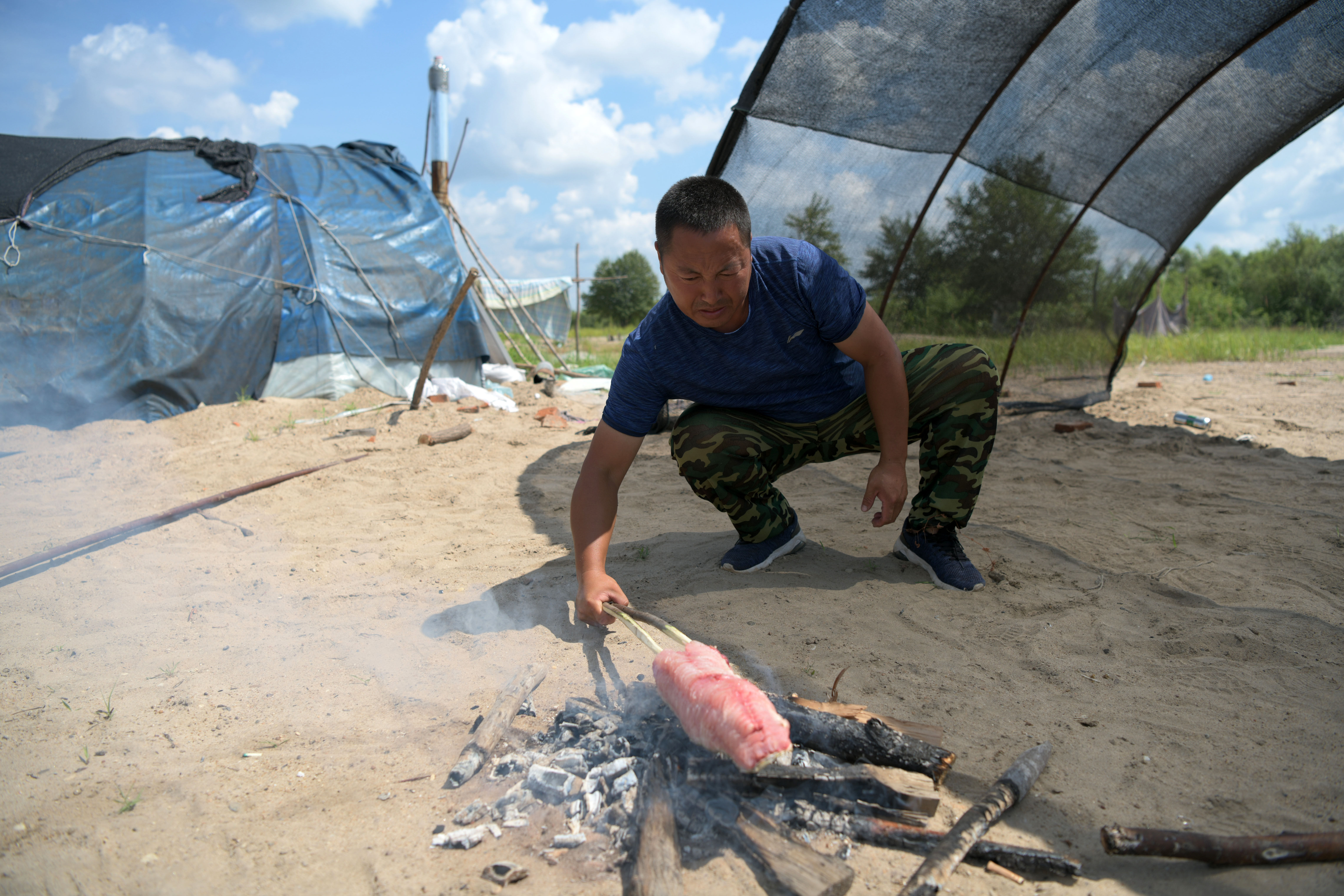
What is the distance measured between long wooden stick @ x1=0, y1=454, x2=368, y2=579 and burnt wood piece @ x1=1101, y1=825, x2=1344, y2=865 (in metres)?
3.80

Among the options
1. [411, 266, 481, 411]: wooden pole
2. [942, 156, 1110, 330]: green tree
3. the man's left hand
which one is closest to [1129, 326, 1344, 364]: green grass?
[942, 156, 1110, 330]: green tree

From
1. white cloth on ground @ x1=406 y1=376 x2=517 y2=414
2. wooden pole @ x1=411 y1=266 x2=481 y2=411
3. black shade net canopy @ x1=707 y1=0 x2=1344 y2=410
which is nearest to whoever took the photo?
black shade net canopy @ x1=707 y1=0 x2=1344 y2=410

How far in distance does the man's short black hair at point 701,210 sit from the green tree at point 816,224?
3.23m

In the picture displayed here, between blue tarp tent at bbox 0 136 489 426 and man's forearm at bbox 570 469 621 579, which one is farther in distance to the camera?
blue tarp tent at bbox 0 136 489 426

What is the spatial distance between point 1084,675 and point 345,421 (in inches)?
240

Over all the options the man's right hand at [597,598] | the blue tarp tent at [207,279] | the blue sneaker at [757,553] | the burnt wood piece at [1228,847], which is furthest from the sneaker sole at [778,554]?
the blue tarp tent at [207,279]

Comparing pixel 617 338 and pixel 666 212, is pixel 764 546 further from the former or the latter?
pixel 617 338

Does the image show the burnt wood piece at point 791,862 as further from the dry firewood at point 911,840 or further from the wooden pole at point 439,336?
the wooden pole at point 439,336

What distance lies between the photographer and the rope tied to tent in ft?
20.7

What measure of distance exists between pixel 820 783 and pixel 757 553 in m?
1.44

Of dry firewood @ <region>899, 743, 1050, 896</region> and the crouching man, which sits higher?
the crouching man

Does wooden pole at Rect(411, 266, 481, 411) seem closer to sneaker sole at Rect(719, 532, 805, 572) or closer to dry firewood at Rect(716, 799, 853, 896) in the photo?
sneaker sole at Rect(719, 532, 805, 572)

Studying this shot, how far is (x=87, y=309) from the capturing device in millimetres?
6566

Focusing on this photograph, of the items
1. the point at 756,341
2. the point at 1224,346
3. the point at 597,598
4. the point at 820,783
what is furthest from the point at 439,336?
the point at 1224,346
